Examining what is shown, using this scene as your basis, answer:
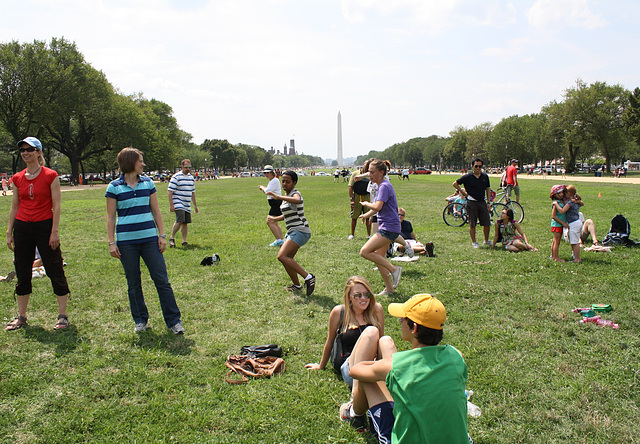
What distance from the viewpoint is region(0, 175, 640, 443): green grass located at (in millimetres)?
3338

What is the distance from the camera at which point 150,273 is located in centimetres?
496

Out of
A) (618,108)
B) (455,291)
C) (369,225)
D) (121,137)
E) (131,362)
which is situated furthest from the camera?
(618,108)

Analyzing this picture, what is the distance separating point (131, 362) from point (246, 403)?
1487 millimetres

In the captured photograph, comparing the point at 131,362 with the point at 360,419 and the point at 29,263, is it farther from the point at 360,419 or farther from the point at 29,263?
the point at 360,419

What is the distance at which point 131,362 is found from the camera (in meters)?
4.39

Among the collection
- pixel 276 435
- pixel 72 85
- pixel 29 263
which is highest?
pixel 72 85

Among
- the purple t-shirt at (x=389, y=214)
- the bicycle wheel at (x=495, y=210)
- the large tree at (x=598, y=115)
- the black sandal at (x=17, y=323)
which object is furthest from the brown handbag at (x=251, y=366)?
the large tree at (x=598, y=115)

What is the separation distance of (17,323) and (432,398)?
5157 mm

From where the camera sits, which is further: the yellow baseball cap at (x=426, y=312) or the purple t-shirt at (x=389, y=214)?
the purple t-shirt at (x=389, y=214)

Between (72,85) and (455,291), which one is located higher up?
(72,85)

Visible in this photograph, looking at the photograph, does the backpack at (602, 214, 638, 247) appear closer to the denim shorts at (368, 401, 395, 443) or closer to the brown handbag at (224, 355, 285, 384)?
the brown handbag at (224, 355, 285, 384)

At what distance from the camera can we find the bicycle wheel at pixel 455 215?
519 inches

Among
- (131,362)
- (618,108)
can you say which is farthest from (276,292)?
(618,108)

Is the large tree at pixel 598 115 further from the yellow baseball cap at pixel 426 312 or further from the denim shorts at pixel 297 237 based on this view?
the yellow baseball cap at pixel 426 312
